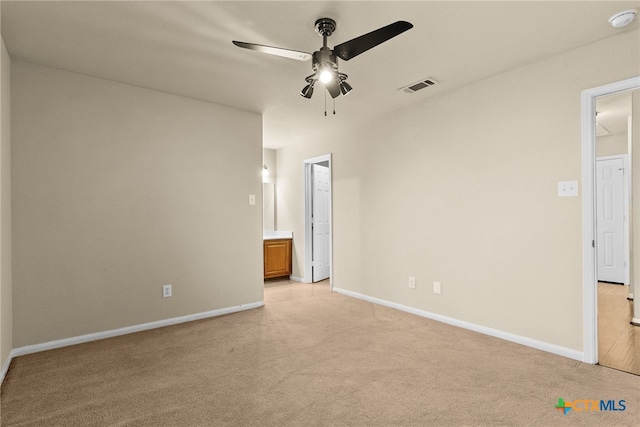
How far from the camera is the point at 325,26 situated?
7.45ft

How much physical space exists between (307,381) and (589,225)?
243cm

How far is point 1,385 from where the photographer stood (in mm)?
2316

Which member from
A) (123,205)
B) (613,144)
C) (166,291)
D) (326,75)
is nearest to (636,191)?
(613,144)

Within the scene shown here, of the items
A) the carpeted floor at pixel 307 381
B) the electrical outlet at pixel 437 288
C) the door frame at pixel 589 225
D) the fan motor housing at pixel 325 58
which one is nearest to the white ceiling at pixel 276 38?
the fan motor housing at pixel 325 58

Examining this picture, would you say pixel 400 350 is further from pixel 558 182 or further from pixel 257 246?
pixel 257 246

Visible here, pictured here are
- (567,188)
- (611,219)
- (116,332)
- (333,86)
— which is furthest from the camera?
(611,219)

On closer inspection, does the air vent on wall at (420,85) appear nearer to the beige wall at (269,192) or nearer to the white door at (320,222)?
the white door at (320,222)

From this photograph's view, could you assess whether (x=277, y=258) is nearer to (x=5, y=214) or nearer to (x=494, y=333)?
(x=494, y=333)

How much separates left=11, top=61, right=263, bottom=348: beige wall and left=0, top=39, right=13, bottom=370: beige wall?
10 centimetres

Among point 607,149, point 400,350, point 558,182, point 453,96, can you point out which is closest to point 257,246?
point 400,350

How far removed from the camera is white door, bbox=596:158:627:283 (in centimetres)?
541

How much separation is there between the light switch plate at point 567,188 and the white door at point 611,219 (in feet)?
11.6

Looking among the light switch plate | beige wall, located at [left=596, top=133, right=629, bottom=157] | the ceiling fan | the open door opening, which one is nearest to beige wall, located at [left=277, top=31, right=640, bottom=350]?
the light switch plate

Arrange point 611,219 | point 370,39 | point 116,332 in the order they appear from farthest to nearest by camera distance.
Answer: point 611,219, point 116,332, point 370,39
